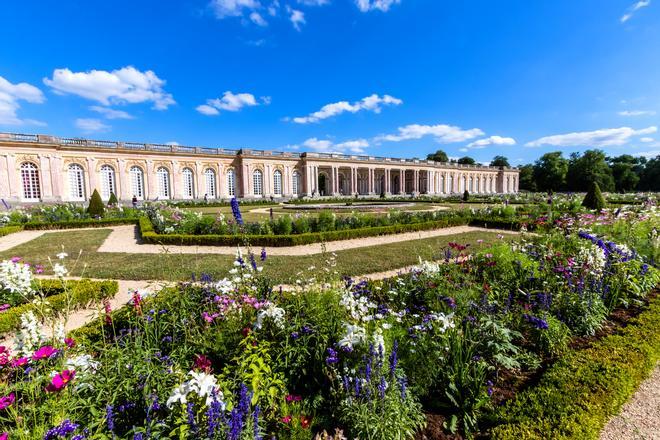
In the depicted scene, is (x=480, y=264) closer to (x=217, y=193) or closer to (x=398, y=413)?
(x=398, y=413)

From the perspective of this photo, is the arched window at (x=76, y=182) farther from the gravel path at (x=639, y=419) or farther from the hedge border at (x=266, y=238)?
the gravel path at (x=639, y=419)

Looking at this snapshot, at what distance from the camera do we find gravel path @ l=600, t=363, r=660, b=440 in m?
2.13

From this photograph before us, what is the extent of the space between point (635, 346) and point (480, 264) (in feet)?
6.19

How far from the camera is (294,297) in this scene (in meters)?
3.08

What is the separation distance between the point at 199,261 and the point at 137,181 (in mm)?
33461

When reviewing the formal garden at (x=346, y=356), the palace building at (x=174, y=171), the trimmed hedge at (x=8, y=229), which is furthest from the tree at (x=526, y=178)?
the trimmed hedge at (x=8, y=229)

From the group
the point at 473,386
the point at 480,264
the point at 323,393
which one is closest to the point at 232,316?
the point at 323,393

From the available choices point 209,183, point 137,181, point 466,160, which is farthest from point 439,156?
point 137,181

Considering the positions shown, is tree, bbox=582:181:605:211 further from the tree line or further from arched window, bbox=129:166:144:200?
the tree line

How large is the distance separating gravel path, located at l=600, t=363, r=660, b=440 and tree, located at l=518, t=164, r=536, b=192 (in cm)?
8422

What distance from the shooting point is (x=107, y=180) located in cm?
3247

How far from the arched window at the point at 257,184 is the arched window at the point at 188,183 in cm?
782

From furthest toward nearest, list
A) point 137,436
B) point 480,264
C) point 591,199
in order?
point 591,199, point 480,264, point 137,436

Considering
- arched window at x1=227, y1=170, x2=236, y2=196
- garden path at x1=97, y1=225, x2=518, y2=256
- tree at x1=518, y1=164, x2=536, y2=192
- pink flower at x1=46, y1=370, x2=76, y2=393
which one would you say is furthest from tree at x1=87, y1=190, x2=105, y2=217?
tree at x1=518, y1=164, x2=536, y2=192
